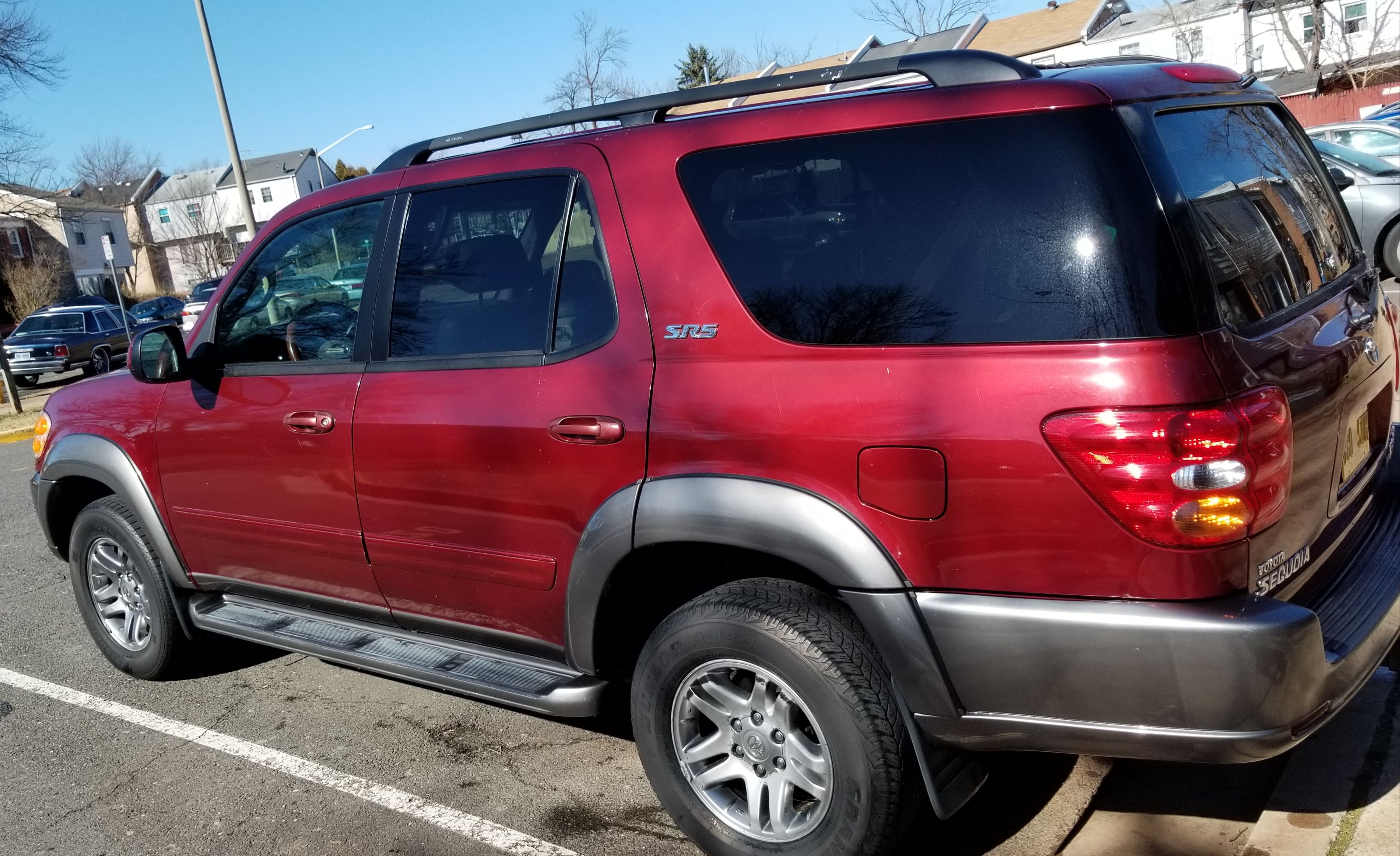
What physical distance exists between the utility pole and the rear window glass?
1695 cm

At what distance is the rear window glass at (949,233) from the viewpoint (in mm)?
2297

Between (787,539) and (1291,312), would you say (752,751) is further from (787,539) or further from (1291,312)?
(1291,312)

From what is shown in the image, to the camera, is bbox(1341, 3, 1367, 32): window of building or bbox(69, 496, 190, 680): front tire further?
bbox(1341, 3, 1367, 32): window of building

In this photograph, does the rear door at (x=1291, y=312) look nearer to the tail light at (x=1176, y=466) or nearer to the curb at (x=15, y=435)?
the tail light at (x=1176, y=466)

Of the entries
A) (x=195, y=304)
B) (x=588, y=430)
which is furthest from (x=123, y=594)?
(x=195, y=304)

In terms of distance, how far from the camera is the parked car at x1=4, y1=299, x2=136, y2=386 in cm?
2230

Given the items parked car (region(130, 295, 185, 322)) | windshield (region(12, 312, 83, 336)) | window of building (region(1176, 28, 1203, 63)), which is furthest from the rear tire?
parked car (region(130, 295, 185, 322))

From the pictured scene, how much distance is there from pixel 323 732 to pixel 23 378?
76.0ft

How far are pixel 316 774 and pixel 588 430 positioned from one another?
177cm

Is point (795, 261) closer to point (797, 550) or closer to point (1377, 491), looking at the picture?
point (797, 550)

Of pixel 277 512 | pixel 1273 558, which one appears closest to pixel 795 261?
pixel 1273 558

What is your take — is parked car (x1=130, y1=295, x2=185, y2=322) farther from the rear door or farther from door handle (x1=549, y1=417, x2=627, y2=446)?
the rear door

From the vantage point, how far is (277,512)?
3891 millimetres

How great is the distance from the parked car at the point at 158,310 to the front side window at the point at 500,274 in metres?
28.5
